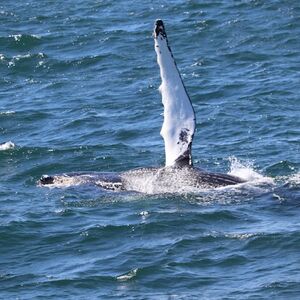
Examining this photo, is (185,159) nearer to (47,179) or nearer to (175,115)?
(175,115)

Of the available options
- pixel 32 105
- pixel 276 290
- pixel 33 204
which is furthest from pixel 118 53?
pixel 276 290

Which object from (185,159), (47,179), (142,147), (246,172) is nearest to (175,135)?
(185,159)

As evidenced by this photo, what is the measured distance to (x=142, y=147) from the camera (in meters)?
26.4

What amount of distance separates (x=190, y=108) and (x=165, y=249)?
3.68 m

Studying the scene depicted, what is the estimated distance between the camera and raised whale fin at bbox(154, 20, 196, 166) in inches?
846

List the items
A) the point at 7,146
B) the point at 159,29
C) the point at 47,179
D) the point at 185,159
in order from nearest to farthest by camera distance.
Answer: the point at 159,29 < the point at 185,159 < the point at 47,179 < the point at 7,146

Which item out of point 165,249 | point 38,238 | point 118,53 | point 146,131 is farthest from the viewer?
point 118,53

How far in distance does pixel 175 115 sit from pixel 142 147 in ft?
15.8

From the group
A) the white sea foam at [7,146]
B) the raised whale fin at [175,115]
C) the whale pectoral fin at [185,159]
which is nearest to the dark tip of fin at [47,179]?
the raised whale fin at [175,115]

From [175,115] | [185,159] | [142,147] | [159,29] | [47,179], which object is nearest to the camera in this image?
[159,29]

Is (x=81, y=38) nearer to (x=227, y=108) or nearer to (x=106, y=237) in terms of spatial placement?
(x=227, y=108)

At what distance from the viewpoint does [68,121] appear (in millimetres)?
29281

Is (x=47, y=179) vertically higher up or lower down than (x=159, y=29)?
lower down

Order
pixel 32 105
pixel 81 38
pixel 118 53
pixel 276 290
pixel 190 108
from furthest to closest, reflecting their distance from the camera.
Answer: pixel 81 38 < pixel 118 53 < pixel 32 105 < pixel 190 108 < pixel 276 290
